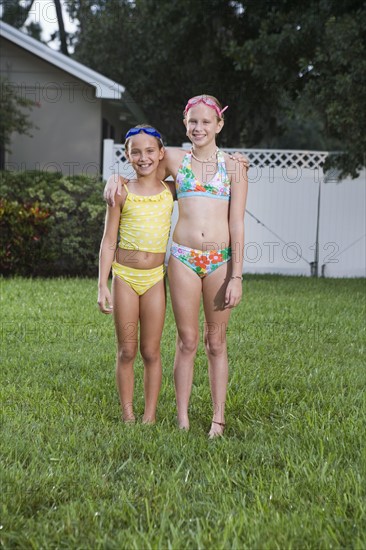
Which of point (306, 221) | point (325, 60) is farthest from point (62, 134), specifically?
point (325, 60)

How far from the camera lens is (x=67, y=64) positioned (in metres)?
15.7

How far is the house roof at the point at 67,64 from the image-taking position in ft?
51.3

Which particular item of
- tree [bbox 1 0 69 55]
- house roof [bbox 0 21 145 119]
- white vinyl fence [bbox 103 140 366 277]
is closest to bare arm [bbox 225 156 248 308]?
white vinyl fence [bbox 103 140 366 277]

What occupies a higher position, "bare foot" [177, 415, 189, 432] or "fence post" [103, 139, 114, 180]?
"fence post" [103, 139, 114, 180]

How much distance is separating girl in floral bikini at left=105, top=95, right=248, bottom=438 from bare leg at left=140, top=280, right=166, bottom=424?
3.7 inches

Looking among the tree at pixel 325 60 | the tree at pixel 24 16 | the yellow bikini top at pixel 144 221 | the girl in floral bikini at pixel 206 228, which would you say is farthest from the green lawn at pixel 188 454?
the tree at pixel 24 16

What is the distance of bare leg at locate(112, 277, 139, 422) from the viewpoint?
14.7 feet

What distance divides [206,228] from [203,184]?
0.79ft

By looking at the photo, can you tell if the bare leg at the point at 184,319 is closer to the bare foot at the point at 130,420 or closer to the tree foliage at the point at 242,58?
the bare foot at the point at 130,420

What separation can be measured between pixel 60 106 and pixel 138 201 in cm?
1293

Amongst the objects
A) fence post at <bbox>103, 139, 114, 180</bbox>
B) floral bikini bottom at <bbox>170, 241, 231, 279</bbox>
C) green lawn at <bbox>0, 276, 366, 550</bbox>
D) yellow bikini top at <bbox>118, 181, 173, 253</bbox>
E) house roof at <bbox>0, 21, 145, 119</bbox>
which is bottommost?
green lawn at <bbox>0, 276, 366, 550</bbox>

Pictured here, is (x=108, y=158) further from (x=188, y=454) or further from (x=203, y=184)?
(x=188, y=454)

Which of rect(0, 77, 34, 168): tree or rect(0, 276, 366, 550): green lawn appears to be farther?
rect(0, 77, 34, 168): tree

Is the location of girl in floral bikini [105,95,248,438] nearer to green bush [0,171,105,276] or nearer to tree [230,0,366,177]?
green bush [0,171,105,276]
